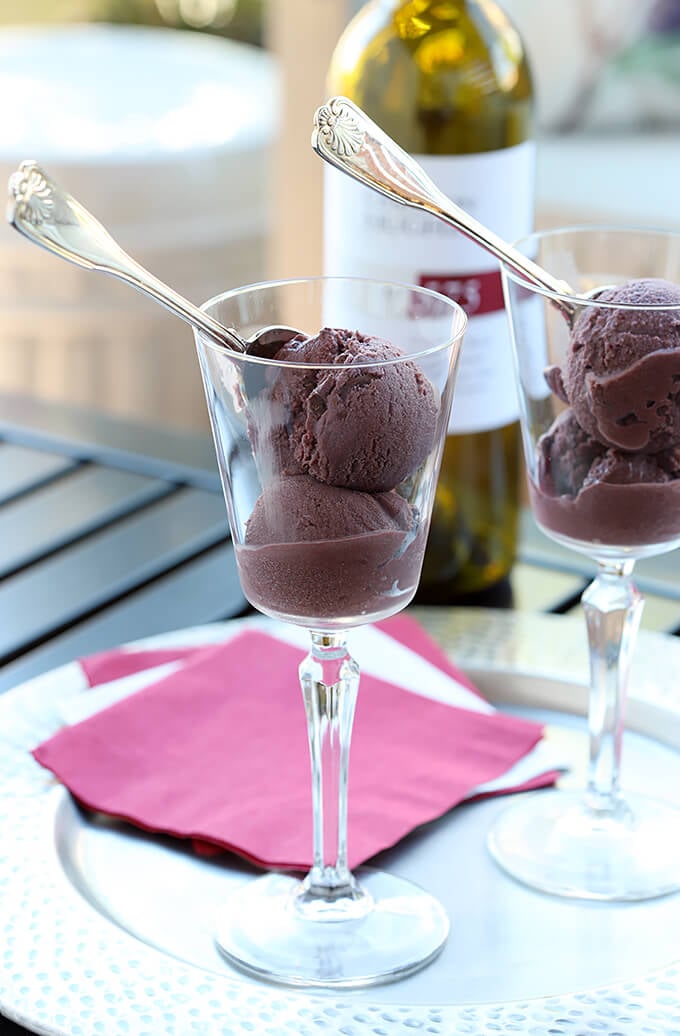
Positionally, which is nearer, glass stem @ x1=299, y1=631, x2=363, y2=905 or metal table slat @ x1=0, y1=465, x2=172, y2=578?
glass stem @ x1=299, y1=631, x2=363, y2=905

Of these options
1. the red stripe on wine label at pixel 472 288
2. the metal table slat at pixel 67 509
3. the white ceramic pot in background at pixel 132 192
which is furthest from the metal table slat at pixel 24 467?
the white ceramic pot in background at pixel 132 192

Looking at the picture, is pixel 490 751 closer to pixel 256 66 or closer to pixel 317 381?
pixel 317 381

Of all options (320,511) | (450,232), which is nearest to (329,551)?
(320,511)

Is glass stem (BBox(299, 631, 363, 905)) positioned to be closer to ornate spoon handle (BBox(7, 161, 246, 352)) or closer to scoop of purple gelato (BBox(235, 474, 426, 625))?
scoop of purple gelato (BBox(235, 474, 426, 625))

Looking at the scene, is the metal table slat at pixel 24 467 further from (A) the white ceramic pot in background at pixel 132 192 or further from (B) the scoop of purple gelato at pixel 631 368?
(A) the white ceramic pot in background at pixel 132 192

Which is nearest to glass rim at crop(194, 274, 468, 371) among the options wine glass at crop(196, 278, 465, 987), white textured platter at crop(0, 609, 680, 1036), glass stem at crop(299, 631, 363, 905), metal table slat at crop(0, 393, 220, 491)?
wine glass at crop(196, 278, 465, 987)

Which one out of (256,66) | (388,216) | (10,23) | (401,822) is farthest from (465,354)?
(10,23)
